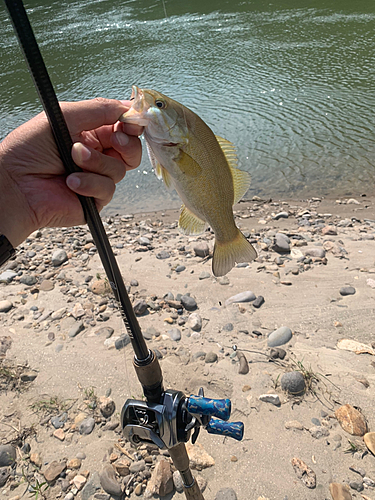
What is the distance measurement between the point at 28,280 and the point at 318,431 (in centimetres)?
375

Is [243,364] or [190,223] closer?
[190,223]

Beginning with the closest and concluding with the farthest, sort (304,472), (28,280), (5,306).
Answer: (304,472)
(5,306)
(28,280)

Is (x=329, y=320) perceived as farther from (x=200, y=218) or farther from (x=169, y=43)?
(x=169, y=43)

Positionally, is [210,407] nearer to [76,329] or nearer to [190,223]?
[190,223]

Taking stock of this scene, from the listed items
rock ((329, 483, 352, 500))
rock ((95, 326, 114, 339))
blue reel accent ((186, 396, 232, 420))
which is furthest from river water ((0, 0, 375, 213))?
blue reel accent ((186, 396, 232, 420))

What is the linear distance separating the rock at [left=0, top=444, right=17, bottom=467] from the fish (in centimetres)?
227

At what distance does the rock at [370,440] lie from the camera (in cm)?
277

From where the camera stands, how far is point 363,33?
13602 mm

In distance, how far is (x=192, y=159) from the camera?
1726mm

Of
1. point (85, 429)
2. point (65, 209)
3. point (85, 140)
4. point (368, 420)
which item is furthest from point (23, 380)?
point (368, 420)

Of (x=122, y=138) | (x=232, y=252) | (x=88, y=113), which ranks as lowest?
(x=232, y=252)

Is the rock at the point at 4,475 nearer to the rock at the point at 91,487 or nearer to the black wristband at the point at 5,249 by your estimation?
the rock at the point at 91,487

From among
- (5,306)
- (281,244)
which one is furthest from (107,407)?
(281,244)

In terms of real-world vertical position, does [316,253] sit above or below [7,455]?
below
